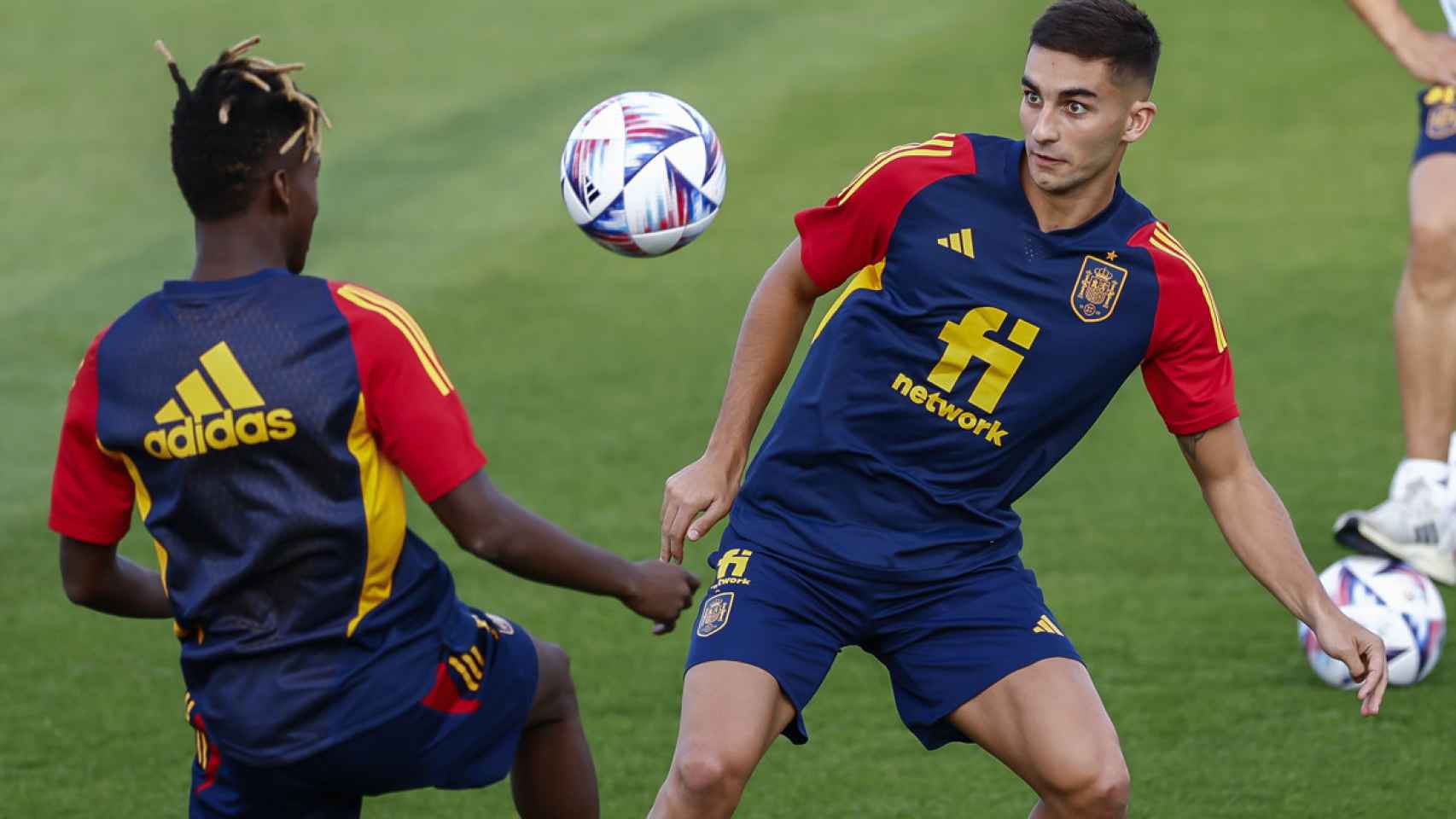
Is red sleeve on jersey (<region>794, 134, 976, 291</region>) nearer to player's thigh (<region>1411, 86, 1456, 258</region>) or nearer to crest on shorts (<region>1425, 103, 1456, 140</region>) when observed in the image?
player's thigh (<region>1411, 86, 1456, 258</region>)

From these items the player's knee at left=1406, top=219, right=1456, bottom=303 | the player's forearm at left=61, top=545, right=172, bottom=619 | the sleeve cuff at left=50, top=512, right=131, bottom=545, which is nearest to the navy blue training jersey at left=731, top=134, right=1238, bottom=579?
the player's forearm at left=61, top=545, right=172, bottom=619

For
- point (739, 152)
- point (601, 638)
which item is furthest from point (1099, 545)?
point (739, 152)

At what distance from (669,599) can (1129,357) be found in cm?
122

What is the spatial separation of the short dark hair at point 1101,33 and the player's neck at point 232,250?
1.74 meters

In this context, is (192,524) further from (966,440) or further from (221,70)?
(966,440)

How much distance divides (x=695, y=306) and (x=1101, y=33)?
6028mm

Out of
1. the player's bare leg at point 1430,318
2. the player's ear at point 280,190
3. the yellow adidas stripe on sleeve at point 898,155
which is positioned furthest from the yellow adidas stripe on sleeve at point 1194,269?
the player's bare leg at point 1430,318

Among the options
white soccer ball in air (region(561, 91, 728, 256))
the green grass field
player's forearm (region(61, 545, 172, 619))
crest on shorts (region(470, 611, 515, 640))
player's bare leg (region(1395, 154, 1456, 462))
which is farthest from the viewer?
player's bare leg (region(1395, 154, 1456, 462))

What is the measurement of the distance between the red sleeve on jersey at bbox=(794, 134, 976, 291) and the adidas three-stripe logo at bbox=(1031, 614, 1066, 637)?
886 millimetres

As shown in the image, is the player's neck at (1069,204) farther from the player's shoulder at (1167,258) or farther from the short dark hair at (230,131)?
the short dark hair at (230,131)

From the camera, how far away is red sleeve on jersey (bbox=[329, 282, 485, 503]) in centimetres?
368

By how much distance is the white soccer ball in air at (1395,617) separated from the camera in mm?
6023

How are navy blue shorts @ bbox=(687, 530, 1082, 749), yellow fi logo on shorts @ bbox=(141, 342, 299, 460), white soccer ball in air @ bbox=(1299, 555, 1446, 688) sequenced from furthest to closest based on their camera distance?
white soccer ball in air @ bbox=(1299, 555, 1446, 688) → navy blue shorts @ bbox=(687, 530, 1082, 749) → yellow fi logo on shorts @ bbox=(141, 342, 299, 460)

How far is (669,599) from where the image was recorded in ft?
13.1
